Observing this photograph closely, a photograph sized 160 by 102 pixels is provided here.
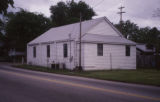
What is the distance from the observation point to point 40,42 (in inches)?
1256

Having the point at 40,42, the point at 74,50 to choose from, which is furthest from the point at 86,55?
the point at 40,42

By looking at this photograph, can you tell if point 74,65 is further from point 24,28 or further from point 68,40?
point 24,28

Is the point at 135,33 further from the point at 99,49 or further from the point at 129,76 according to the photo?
the point at 129,76

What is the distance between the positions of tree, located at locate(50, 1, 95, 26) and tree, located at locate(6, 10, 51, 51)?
16.5 metres

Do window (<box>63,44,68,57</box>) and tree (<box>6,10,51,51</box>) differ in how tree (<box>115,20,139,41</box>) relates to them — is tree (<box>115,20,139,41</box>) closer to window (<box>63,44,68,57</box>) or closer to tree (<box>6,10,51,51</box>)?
tree (<box>6,10,51,51</box>)

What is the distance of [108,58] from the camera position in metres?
27.0

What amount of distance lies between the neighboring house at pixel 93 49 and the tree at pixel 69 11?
3519 cm

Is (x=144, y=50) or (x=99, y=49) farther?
(x=144, y=50)

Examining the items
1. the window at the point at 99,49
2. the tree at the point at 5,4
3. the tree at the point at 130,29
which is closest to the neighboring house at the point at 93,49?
the window at the point at 99,49

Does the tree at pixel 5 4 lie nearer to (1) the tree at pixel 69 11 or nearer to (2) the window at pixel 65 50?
(2) the window at pixel 65 50

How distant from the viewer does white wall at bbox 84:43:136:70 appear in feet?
82.0

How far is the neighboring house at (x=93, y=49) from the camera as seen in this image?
25078 mm

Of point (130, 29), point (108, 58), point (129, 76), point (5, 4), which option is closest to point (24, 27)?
point (108, 58)

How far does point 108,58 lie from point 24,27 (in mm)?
25709
